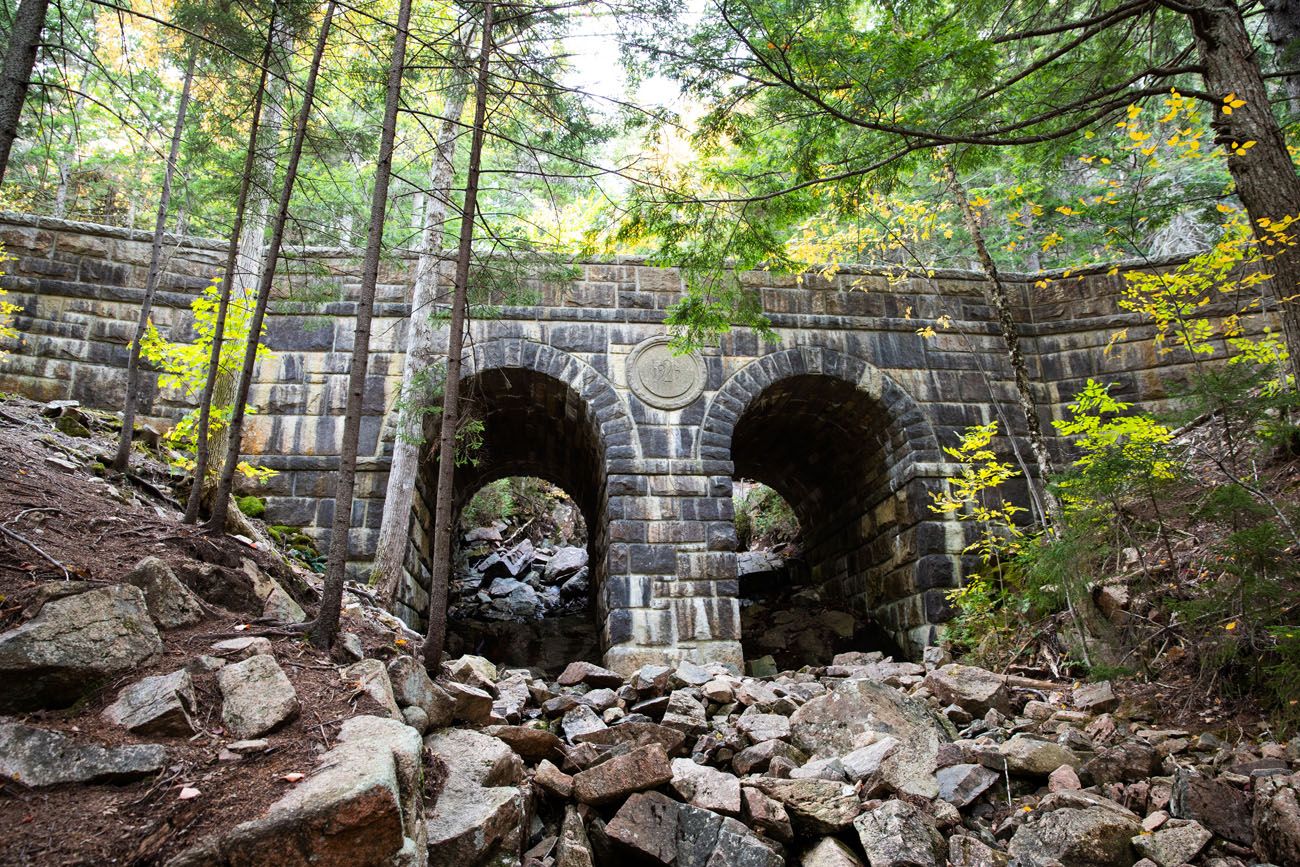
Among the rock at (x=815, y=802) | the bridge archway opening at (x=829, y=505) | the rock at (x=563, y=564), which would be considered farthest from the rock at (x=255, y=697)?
the rock at (x=563, y=564)

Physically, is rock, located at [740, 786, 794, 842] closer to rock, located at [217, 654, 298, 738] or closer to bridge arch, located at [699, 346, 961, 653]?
rock, located at [217, 654, 298, 738]

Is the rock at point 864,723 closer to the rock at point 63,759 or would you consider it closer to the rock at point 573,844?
the rock at point 573,844

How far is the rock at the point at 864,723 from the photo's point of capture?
5.05 metres

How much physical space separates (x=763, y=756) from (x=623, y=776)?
1.14 meters

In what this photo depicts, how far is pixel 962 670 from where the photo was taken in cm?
652

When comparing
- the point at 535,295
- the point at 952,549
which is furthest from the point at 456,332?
the point at 952,549

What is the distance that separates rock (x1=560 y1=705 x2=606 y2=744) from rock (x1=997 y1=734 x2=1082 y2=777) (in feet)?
8.67

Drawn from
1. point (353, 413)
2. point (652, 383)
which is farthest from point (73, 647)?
Answer: point (652, 383)

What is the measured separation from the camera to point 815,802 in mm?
4191

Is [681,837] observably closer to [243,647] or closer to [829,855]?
[829,855]

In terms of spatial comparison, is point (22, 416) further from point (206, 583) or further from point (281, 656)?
point (281, 656)

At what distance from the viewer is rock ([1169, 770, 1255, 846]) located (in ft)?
12.4

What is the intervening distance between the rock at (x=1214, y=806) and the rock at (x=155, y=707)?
4.87 meters

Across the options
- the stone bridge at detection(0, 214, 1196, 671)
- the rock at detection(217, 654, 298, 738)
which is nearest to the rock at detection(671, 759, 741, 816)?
the rock at detection(217, 654, 298, 738)
